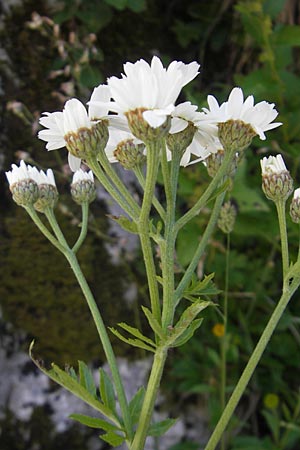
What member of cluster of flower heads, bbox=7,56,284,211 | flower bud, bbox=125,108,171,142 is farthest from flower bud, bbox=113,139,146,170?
flower bud, bbox=125,108,171,142

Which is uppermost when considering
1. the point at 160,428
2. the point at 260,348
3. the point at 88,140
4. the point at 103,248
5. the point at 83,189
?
the point at 88,140

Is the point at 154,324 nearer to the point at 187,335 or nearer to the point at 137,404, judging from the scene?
the point at 187,335

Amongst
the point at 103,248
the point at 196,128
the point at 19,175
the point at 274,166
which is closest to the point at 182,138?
the point at 196,128

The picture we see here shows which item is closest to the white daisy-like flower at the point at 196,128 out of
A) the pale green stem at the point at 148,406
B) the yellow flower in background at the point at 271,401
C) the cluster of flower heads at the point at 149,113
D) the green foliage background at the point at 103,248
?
the cluster of flower heads at the point at 149,113

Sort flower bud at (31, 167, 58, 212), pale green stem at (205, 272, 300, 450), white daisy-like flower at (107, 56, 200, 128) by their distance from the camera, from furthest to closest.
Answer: flower bud at (31, 167, 58, 212) < pale green stem at (205, 272, 300, 450) < white daisy-like flower at (107, 56, 200, 128)

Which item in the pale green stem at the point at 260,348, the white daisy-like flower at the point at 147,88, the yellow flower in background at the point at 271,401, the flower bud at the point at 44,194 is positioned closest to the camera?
the white daisy-like flower at the point at 147,88

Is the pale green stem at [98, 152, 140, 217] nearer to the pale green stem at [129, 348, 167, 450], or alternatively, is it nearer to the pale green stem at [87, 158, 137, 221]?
the pale green stem at [87, 158, 137, 221]

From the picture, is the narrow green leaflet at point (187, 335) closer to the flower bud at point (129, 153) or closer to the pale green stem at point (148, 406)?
the pale green stem at point (148, 406)
